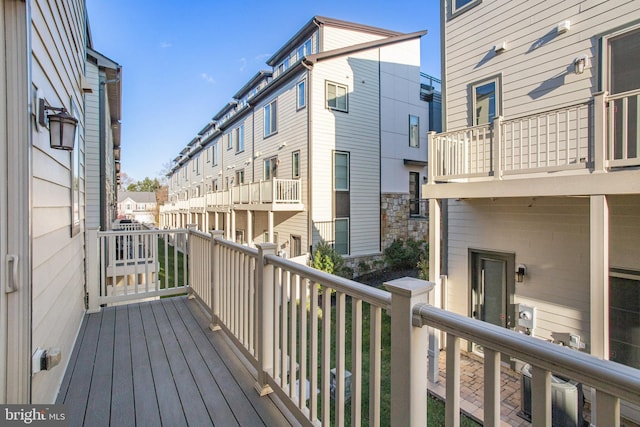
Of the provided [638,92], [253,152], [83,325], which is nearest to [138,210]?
[253,152]

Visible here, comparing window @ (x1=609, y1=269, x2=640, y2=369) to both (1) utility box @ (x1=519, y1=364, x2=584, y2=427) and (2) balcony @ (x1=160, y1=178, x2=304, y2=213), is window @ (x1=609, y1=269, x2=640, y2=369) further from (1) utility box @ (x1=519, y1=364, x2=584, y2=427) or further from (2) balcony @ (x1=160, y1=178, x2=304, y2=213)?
(2) balcony @ (x1=160, y1=178, x2=304, y2=213)

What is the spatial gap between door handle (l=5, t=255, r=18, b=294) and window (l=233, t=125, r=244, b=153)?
49.7 ft

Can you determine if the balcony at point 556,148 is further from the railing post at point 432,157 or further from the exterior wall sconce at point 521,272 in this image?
the exterior wall sconce at point 521,272

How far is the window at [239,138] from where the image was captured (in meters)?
Result: 16.1

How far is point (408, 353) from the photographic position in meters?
1.18

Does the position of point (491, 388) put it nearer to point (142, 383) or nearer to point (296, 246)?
point (142, 383)

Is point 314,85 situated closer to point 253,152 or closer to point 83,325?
point 253,152

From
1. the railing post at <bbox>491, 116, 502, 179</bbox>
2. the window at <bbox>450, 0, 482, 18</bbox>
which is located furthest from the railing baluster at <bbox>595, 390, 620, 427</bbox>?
the window at <bbox>450, 0, 482, 18</bbox>

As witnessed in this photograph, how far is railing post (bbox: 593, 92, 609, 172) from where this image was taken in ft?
11.8

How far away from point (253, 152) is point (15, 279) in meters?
13.8

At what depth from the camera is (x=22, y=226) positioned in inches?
61.6

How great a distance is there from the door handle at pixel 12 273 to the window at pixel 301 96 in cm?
1030

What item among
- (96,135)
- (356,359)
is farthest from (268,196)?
(356,359)

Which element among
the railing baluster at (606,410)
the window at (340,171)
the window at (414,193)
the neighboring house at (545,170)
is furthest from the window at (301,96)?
the railing baluster at (606,410)
